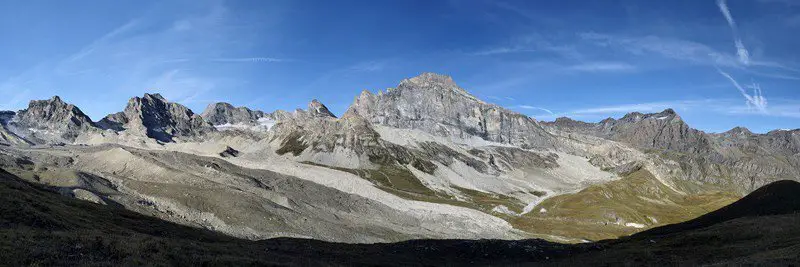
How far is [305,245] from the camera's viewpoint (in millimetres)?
66250

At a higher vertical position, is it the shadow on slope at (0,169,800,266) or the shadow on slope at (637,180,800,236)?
the shadow on slope at (637,180,800,236)

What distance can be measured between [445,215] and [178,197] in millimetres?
80524

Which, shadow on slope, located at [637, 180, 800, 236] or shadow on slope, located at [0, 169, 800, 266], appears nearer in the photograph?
shadow on slope, located at [0, 169, 800, 266]

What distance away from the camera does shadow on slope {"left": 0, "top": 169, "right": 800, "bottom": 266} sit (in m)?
30.5

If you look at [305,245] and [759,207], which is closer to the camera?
[305,245]

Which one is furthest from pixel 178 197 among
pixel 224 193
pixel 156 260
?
pixel 156 260

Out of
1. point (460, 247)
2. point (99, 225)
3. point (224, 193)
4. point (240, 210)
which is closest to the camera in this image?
point (99, 225)

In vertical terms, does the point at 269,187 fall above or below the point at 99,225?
above

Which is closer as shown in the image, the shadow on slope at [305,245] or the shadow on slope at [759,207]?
the shadow on slope at [305,245]

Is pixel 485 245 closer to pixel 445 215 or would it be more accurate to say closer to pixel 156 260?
pixel 156 260

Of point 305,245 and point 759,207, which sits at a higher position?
point 759,207

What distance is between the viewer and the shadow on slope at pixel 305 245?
3047 centimetres

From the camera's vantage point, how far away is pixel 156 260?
30.1 m

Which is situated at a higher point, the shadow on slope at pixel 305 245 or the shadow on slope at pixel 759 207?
the shadow on slope at pixel 759 207
